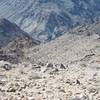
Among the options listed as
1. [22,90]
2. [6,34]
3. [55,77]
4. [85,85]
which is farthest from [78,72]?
[6,34]

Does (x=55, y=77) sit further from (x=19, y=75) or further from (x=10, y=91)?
(x=10, y=91)

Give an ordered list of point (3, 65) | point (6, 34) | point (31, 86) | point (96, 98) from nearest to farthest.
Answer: point (96, 98)
point (31, 86)
point (3, 65)
point (6, 34)

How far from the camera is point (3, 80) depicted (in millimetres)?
14875

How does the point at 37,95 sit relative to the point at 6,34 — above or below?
above

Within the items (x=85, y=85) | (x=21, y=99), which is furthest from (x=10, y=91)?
(x=85, y=85)

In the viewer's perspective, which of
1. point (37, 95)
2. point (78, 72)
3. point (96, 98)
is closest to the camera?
point (96, 98)

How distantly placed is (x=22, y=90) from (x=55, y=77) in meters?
3.06

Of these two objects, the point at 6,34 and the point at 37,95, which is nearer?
the point at 37,95

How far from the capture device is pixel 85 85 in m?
14.1

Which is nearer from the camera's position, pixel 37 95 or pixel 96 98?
pixel 96 98

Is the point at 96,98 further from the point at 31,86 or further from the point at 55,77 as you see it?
the point at 55,77

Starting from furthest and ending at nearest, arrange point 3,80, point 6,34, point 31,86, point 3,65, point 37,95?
point 6,34 < point 3,65 < point 3,80 < point 31,86 < point 37,95

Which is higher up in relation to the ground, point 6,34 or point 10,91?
point 10,91

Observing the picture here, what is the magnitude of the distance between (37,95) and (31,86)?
1.46 meters
